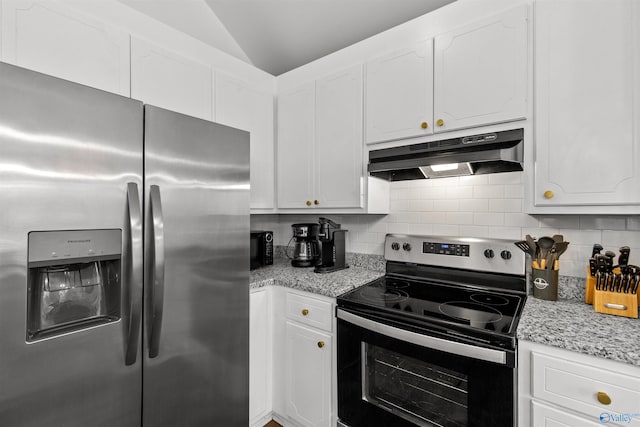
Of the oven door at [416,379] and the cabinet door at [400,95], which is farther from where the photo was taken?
the cabinet door at [400,95]

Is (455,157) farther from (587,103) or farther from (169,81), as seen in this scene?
(169,81)

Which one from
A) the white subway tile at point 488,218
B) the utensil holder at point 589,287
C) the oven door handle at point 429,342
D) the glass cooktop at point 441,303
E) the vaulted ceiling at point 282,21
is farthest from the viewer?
the vaulted ceiling at point 282,21

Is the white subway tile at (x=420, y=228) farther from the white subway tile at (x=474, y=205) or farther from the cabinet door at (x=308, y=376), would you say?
the cabinet door at (x=308, y=376)

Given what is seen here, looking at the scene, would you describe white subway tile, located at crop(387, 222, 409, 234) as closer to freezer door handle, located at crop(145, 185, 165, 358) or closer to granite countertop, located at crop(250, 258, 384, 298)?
granite countertop, located at crop(250, 258, 384, 298)

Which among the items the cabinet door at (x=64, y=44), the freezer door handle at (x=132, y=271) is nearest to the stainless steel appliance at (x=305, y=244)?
the freezer door handle at (x=132, y=271)

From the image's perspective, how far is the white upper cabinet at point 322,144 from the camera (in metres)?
1.97

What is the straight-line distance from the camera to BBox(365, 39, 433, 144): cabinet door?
1.67m

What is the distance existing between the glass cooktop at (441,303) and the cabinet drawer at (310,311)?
12cm

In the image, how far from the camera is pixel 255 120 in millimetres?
2254

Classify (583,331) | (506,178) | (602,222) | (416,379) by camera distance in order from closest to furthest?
(583,331) < (416,379) < (602,222) < (506,178)

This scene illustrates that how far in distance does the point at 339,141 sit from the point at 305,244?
78 centimetres

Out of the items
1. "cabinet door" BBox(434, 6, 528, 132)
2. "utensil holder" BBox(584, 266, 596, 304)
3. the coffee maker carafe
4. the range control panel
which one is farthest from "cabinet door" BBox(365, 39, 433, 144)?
"utensil holder" BBox(584, 266, 596, 304)

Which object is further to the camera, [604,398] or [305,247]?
[305,247]

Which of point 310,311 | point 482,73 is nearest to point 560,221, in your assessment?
point 482,73
